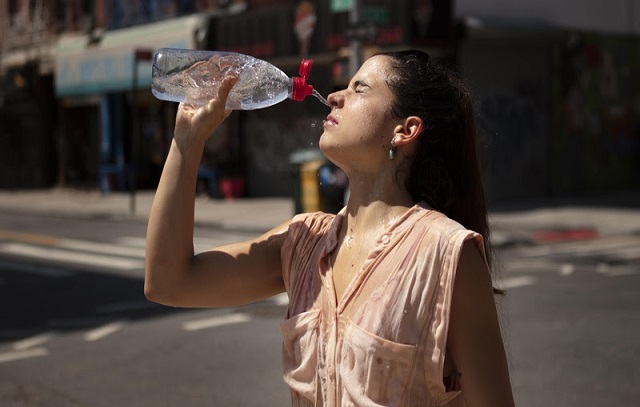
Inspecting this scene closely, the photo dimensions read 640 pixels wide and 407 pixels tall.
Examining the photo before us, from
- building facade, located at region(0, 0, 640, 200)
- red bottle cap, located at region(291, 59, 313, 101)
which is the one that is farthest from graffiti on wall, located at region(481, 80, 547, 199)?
red bottle cap, located at region(291, 59, 313, 101)

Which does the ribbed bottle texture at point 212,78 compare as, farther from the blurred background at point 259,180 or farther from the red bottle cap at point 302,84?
the blurred background at point 259,180

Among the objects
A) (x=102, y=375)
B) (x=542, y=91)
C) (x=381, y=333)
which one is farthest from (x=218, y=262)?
(x=542, y=91)

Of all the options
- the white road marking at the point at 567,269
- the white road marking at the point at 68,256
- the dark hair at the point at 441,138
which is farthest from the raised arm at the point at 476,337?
the white road marking at the point at 68,256

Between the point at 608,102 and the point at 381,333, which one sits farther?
the point at 608,102

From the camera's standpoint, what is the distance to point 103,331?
836cm

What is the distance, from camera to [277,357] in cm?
733

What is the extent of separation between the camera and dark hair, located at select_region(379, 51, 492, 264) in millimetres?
2455

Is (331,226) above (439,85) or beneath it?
beneath

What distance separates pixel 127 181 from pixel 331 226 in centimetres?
2593

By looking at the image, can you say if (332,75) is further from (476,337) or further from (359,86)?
(476,337)

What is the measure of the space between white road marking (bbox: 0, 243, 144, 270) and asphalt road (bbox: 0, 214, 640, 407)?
11cm

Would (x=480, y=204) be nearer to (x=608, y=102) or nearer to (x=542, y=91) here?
(x=542, y=91)

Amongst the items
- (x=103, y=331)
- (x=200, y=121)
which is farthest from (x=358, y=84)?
(x=103, y=331)

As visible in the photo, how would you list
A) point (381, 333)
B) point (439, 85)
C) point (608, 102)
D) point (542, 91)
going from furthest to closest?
point (608, 102), point (542, 91), point (439, 85), point (381, 333)
